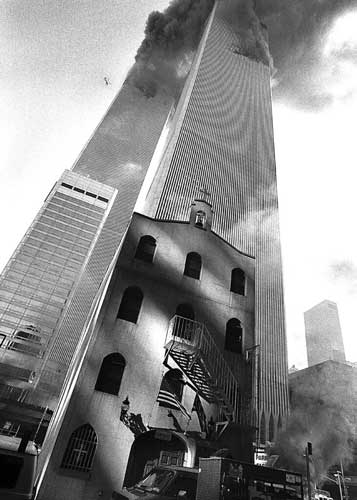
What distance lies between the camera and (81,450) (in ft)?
41.2

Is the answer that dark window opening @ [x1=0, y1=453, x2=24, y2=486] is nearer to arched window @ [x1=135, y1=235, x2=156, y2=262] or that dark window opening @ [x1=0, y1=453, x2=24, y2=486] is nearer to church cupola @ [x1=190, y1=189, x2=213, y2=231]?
arched window @ [x1=135, y1=235, x2=156, y2=262]

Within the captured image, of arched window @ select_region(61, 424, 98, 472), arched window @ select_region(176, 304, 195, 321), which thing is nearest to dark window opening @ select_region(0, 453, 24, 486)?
arched window @ select_region(61, 424, 98, 472)

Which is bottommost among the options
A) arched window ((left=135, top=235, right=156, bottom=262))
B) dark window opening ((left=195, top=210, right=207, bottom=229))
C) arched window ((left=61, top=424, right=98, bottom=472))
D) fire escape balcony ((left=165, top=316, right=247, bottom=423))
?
arched window ((left=61, top=424, right=98, bottom=472))

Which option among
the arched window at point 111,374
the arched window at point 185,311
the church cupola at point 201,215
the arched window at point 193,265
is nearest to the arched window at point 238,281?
the arched window at point 193,265

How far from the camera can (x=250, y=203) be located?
6900 centimetres

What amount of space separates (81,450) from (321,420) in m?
57.7

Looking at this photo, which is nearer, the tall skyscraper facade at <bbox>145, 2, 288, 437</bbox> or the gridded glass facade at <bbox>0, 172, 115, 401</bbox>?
the tall skyscraper facade at <bbox>145, 2, 288, 437</bbox>

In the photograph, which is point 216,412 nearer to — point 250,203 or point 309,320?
point 250,203

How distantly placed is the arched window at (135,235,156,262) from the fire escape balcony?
14.3 ft

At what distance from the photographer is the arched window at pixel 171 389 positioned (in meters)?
14.9

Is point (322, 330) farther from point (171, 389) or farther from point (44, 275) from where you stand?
point (171, 389)

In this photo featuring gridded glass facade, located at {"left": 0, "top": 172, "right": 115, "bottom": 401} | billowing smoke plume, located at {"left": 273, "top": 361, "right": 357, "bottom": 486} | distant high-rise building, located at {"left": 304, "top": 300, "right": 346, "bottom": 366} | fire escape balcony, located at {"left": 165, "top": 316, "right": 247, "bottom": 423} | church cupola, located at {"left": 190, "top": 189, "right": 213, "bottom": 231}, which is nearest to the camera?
fire escape balcony, located at {"left": 165, "top": 316, "right": 247, "bottom": 423}

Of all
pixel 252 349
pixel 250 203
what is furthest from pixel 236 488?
pixel 250 203

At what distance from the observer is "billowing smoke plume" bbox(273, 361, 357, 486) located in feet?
123
